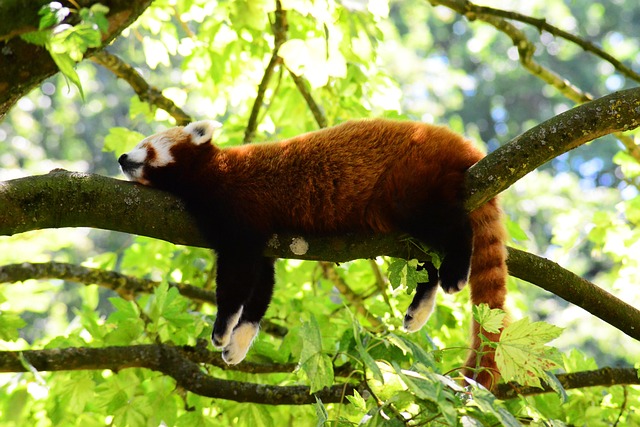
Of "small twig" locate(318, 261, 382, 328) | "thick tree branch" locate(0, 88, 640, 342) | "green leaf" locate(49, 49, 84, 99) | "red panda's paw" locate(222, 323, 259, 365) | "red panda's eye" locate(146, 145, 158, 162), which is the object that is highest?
"green leaf" locate(49, 49, 84, 99)

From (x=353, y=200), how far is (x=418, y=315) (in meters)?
0.64

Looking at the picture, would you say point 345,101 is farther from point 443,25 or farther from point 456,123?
point 443,25

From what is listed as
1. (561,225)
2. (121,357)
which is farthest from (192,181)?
(561,225)

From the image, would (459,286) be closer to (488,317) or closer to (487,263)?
(487,263)

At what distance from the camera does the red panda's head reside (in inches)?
126

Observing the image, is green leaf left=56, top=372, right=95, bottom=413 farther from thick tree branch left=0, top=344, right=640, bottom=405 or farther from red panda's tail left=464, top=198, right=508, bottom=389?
red panda's tail left=464, top=198, right=508, bottom=389

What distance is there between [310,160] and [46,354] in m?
1.35

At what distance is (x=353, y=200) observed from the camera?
285cm

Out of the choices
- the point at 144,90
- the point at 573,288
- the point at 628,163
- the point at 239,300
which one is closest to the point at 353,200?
the point at 239,300

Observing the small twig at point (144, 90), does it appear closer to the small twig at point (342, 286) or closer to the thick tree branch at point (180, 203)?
the small twig at point (342, 286)

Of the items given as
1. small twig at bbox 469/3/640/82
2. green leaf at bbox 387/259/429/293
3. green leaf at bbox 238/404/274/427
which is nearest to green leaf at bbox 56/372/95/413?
green leaf at bbox 238/404/274/427

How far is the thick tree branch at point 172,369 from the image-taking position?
2.78 m

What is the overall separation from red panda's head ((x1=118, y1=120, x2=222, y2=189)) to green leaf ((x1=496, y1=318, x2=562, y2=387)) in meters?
→ 1.79

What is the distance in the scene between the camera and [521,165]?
238cm
